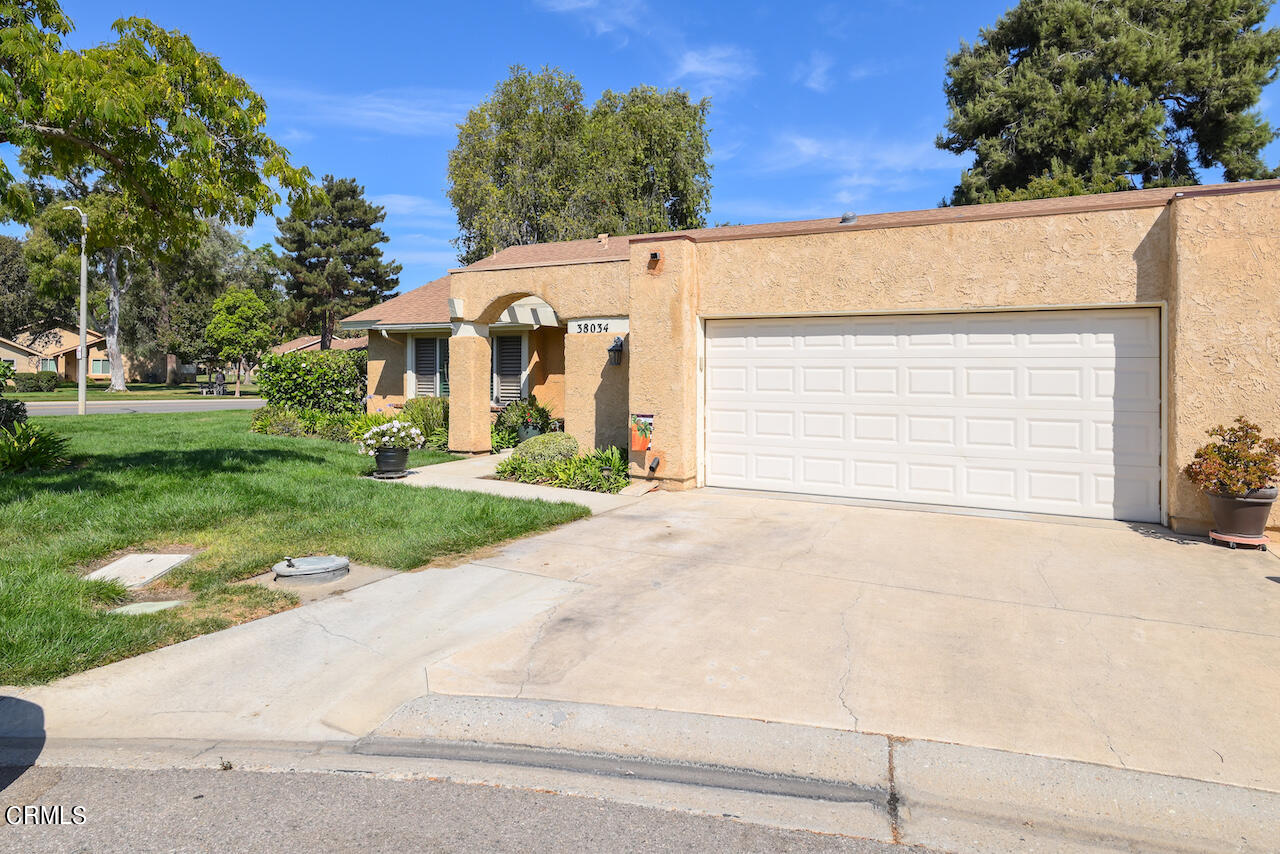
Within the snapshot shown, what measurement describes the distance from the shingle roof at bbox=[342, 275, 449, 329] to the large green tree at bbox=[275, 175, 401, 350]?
3252 cm

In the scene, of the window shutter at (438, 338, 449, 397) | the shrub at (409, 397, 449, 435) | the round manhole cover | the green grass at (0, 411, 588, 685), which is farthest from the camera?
the window shutter at (438, 338, 449, 397)

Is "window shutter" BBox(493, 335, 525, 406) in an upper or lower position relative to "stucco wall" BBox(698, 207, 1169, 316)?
A: lower

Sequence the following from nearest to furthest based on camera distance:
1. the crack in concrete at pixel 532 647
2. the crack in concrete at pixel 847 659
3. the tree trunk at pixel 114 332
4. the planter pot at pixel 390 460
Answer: the crack in concrete at pixel 847 659 < the crack in concrete at pixel 532 647 < the planter pot at pixel 390 460 < the tree trunk at pixel 114 332

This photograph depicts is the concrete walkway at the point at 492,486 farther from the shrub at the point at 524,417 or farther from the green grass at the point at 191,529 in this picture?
the shrub at the point at 524,417

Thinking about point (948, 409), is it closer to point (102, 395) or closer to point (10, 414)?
point (10, 414)

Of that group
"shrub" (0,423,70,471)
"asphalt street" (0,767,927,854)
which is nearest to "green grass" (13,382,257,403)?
"shrub" (0,423,70,471)

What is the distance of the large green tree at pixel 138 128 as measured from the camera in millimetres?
7402

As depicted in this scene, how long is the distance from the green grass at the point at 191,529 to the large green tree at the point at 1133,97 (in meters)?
22.1

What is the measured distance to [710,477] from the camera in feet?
36.6

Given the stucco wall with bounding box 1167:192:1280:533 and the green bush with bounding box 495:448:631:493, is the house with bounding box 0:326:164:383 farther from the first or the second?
the stucco wall with bounding box 1167:192:1280:533

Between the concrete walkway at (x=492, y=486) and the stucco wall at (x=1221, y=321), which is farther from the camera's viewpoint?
the concrete walkway at (x=492, y=486)

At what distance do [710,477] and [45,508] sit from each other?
817 cm

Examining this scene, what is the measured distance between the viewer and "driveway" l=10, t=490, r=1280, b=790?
3.82 metres

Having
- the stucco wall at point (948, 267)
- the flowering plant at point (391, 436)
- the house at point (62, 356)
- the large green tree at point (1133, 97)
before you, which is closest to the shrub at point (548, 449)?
the flowering plant at point (391, 436)
